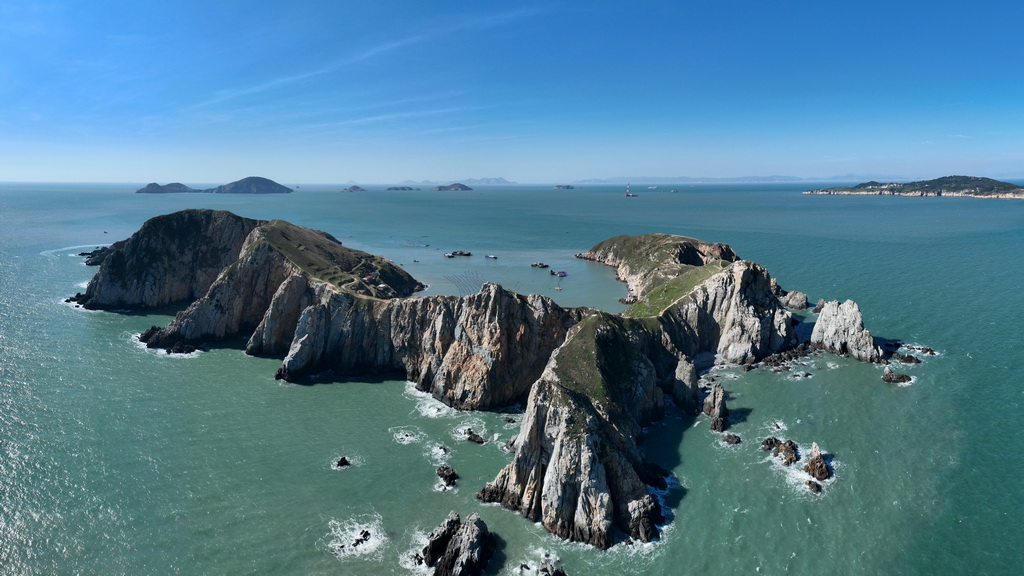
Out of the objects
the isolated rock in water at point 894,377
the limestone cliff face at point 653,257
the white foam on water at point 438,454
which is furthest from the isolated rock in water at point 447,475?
the limestone cliff face at point 653,257

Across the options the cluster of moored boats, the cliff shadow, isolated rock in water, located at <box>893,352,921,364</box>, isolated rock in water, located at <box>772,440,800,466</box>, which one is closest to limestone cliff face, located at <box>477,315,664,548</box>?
the cliff shadow

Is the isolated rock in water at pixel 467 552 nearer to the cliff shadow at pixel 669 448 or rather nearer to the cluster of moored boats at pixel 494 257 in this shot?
the cliff shadow at pixel 669 448

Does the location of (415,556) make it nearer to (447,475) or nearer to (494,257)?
(447,475)

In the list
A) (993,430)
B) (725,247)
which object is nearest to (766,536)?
(993,430)

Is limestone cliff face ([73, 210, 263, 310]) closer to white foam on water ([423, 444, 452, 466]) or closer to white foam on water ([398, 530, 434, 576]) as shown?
white foam on water ([423, 444, 452, 466])

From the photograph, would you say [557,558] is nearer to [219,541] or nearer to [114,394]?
[219,541]

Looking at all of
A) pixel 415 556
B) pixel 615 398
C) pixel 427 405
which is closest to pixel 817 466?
pixel 615 398
